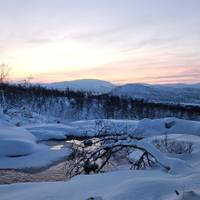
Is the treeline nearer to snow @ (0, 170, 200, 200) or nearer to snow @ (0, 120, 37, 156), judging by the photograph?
snow @ (0, 120, 37, 156)

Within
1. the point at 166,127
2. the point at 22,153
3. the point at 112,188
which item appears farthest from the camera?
the point at 166,127

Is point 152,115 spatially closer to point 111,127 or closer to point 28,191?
point 111,127

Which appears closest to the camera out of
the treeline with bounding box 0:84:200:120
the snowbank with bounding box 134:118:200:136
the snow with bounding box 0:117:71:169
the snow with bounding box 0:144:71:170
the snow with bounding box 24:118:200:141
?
the snow with bounding box 0:144:71:170

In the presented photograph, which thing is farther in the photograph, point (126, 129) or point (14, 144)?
point (126, 129)

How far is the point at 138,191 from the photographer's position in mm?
5453

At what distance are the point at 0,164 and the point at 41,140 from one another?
8440mm

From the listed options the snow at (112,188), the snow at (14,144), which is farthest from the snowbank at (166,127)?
the snow at (112,188)

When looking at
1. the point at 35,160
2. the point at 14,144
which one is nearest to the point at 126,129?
the point at 14,144

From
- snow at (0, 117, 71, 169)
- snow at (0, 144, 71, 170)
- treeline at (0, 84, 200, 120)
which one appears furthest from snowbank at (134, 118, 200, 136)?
treeline at (0, 84, 200, 120)

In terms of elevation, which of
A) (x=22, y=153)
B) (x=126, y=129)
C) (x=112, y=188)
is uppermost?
(x=112, y=188)

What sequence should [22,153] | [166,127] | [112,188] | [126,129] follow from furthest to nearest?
[126,129], [166,127], [22,153], [112,188]

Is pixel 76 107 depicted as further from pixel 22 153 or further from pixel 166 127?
pixel 22 153

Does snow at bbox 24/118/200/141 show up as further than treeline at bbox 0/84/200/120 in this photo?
No

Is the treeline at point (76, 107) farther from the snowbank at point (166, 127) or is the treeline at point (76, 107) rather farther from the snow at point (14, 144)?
the snow at point (14, 144)
